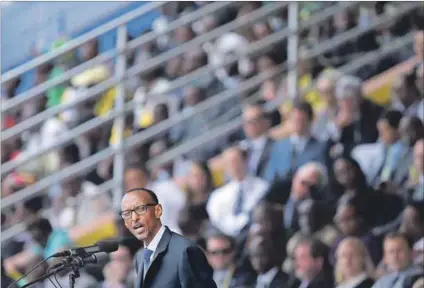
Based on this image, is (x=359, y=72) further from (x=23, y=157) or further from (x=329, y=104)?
(x=23, y=157)

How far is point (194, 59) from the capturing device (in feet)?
38.7

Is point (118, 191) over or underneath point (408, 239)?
over

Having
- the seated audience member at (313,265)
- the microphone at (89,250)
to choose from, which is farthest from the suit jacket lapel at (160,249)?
the seated audience member at (313,265)

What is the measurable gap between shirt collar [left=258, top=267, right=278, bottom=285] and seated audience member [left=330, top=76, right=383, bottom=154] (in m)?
0.95

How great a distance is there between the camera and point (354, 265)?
976 centimetres

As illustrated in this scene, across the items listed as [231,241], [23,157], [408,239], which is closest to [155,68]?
[23,157]

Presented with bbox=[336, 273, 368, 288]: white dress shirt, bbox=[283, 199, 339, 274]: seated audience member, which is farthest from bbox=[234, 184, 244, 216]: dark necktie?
bbox=[336, 273, 368, 288]: white dress shirt

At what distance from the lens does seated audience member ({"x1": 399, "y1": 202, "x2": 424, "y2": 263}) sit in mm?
9836

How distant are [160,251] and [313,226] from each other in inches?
147

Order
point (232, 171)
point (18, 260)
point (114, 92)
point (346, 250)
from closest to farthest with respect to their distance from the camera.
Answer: point (346, 250)
point (232, 171)
point (18, 260)
point (114, 92)

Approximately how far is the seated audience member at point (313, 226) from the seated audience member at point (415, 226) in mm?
459

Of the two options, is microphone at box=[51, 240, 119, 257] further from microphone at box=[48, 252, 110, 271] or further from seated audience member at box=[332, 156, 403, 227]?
seated audience member at box=[332, 156, 403, 227]

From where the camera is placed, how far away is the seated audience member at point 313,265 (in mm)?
9906

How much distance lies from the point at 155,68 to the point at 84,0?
3.60 ft
